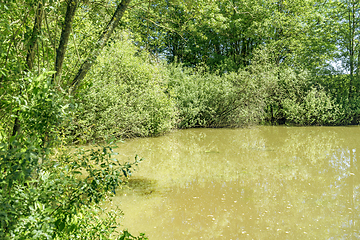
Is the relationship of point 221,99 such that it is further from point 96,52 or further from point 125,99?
point 96,52

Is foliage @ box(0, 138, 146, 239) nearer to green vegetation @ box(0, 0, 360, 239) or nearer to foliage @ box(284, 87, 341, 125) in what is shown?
green vegetation @ box(0, 0, 360, 239)

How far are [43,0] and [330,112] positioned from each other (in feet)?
66.3

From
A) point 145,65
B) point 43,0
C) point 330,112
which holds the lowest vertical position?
point 330,112

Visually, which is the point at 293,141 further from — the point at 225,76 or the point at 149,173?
the point at 149,173

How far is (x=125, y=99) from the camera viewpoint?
11.6 meters

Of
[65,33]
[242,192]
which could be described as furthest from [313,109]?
[65,33]

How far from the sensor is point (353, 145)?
1239 centimetres

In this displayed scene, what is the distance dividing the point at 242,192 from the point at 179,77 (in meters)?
12.7

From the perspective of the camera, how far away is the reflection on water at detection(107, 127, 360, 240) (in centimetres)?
469

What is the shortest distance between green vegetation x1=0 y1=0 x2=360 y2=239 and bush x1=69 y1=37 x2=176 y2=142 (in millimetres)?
53

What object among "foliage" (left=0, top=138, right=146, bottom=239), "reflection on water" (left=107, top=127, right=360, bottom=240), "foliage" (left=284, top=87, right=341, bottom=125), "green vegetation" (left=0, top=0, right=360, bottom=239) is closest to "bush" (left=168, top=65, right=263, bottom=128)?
"green vegetation" (left=0, top=0, right=360, bottom=239)

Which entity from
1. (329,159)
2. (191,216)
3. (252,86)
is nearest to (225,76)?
(252,86)

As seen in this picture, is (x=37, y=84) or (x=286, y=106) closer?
(x=37, y=84)

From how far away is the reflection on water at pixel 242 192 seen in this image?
4.69 meters
